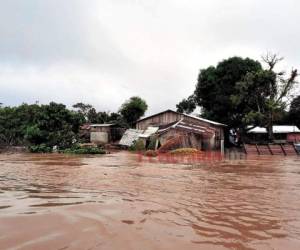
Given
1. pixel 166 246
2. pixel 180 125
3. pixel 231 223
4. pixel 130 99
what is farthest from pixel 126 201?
pixel 130 99

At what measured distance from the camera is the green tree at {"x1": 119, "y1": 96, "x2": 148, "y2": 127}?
37.9 metres

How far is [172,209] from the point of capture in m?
5.77

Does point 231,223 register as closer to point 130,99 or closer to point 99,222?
point 99,222

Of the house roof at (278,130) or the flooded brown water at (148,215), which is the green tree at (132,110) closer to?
the house roof at (278,130)

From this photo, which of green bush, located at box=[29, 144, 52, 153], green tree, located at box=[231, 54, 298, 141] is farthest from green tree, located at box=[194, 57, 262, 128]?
green bush, located at box=[29, 144, 52, 153]

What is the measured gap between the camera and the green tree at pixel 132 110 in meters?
37.9

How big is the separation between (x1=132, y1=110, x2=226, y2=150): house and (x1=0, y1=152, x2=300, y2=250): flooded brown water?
15.6m

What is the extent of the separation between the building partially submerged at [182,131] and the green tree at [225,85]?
4299mm

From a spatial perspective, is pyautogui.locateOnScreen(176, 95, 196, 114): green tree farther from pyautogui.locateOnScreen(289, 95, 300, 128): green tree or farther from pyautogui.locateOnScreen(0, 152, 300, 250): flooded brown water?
pyautogui.locateOnScreen(0, 152, 300, 250): flooded brown water

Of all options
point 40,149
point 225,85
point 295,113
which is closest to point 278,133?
point 295,113

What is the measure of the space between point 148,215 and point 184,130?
19556 millimetres

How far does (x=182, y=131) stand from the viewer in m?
24.6

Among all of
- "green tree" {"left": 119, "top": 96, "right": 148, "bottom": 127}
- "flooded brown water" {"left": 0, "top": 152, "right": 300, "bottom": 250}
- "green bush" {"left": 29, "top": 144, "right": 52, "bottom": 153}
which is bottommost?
"flooded brown water" {"left": 0, "top": 152, "right": 300, "bottom": 250}

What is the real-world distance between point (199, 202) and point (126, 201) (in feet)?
4.36
